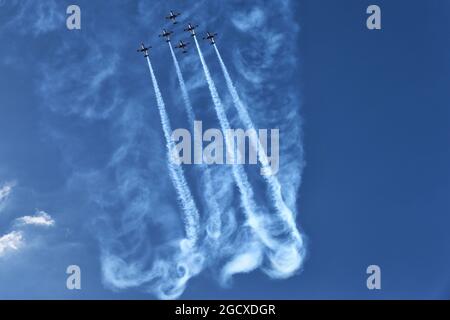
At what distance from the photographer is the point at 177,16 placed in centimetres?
15350

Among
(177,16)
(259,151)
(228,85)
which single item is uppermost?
(177,16)
